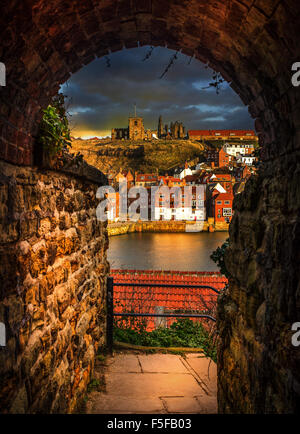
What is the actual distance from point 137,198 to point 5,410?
56.7 meters

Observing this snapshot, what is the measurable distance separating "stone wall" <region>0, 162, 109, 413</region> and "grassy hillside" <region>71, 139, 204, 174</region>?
92950mm

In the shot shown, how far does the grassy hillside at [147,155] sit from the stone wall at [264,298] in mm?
93624

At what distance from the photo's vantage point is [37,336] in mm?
2246

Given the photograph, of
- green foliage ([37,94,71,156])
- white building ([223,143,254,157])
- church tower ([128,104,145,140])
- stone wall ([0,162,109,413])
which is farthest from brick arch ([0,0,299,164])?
church tower ([128,104,145,140])

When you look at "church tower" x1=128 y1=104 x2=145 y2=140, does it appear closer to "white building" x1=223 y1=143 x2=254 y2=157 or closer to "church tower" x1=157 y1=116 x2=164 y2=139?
"church tower" x1=157 y1=116 x2=164 y2=139

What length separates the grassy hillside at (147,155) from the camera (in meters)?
98.5

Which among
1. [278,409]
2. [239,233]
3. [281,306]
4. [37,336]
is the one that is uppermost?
[239,233]

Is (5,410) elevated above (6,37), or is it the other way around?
(6,37)

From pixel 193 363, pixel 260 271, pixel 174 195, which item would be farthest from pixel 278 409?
pixel 174 195

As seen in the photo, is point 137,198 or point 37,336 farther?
point 137,198

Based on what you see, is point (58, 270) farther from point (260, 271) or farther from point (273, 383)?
point (273, 383)

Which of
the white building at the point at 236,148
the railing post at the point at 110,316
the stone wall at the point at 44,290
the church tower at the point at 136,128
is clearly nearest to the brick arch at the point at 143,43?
the stone wall at the point at 44,290

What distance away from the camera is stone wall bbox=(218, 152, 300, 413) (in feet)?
5.68

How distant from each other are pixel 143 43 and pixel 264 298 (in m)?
2.38
